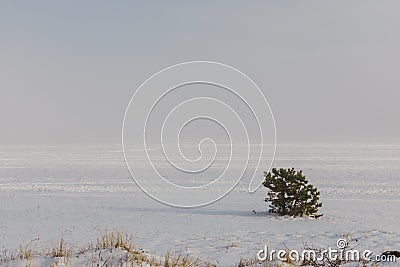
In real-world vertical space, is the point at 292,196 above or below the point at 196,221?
above

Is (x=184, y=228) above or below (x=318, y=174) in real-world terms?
below

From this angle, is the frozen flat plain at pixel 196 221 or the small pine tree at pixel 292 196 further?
the small pine tree at pixel 292 196

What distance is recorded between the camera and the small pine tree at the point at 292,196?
17234 mm

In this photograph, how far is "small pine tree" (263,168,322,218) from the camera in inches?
679

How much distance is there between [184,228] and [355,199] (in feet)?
38.4

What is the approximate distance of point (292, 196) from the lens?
17.7 meters

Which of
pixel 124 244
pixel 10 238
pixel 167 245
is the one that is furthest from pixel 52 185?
pixel 124 244

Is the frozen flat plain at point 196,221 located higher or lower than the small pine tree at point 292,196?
lower

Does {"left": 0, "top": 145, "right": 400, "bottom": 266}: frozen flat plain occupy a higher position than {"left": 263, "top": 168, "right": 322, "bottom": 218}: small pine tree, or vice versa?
{"left": 263, "top": 168, "right": 322, "bottom": 218}: small pine tree

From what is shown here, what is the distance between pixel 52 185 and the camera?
29.6m

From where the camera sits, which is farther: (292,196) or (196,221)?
(292,196)

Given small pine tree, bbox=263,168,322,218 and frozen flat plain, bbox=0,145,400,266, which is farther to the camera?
small pine tree, bbox=263,168,322,218

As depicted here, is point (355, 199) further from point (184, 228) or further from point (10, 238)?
point (10, 238)

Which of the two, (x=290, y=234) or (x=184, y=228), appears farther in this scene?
(x=184, y=228)
